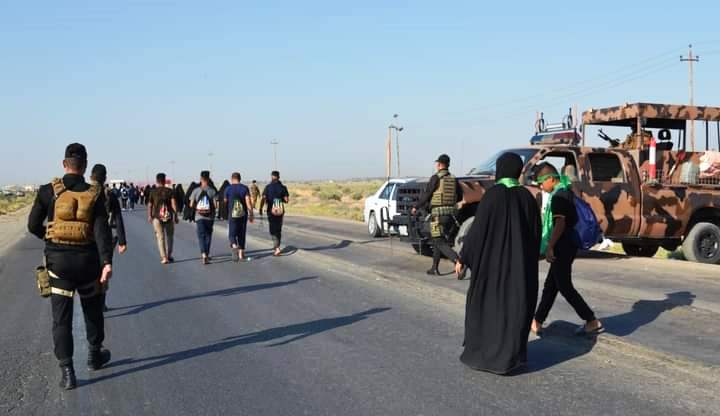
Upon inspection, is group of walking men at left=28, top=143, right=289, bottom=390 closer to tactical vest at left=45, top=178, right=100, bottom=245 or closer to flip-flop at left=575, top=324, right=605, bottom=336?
tactical vest at left=45, top=178, right=100, bottom=245

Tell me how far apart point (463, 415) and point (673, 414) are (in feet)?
4.67

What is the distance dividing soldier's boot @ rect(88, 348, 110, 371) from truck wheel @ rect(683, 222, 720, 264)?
11.2 m

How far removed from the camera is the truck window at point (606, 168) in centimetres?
1362

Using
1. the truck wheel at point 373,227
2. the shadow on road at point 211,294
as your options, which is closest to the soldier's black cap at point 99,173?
the shadow on road at point 211,294

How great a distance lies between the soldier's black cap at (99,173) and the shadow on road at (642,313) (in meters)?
6.22

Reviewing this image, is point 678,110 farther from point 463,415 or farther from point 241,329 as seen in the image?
point 463,415

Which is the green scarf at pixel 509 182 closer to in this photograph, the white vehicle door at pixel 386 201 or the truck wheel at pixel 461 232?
the truck wheel at pixel 461 232

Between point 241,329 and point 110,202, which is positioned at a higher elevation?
point 110,202

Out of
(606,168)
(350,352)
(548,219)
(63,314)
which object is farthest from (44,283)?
(606,168)

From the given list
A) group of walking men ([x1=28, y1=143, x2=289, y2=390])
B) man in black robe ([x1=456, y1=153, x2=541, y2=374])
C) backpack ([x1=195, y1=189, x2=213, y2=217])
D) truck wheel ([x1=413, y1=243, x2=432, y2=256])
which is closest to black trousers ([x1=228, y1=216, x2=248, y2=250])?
backpack ([x1=195, y1=189, x2=213, y2=217])

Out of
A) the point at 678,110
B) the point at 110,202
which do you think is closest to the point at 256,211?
the point at 678,110

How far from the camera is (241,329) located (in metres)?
8.22

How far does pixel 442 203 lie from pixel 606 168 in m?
3.77

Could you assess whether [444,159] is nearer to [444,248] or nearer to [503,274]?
[444,248]
